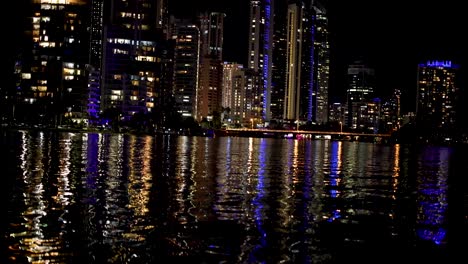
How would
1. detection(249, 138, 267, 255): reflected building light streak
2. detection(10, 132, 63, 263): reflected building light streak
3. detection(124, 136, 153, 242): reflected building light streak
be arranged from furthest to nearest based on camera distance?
detection(124, 136, 153, 242): reflected building light streak, detection(249, 138, 267, 255): reflected building light streak, detection(10, 132, 63, 263): reflected building light streak

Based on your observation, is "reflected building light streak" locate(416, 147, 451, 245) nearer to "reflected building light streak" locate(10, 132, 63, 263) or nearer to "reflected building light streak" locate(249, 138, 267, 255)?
"reflected building light streak" locate(249, 138, 267, 255)

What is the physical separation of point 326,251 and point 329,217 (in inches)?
291

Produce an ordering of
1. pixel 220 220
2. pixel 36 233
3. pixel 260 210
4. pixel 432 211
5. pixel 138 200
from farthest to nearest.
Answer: pixel 432 211
pixel 138 200
pixel 260 210
pixel 220 220
pixel 36 233

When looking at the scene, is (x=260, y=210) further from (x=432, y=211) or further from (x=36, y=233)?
(x=36, y=233)

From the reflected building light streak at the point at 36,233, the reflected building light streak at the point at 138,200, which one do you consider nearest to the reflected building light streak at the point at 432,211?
the reflected building light streak at the point at 138,200

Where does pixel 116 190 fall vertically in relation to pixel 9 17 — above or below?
below

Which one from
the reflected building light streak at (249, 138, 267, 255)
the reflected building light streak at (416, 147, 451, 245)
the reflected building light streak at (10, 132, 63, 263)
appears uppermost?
the reflected building light streak at (10, 132, 63, 263)

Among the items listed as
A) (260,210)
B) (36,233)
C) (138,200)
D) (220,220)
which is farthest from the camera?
(138,200)

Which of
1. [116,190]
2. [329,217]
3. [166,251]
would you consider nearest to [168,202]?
[116,190]

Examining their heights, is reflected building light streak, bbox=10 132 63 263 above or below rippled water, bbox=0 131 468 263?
above

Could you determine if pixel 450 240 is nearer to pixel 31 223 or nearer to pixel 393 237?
pixel 393 237

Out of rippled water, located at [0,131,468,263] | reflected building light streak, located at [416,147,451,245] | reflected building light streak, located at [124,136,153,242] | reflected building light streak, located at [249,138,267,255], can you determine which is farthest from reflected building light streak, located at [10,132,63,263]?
reflected building light streak, located at [416,147,451,245]

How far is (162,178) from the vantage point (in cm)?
4262

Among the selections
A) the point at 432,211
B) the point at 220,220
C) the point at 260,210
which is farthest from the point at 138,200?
the point at 432,211
